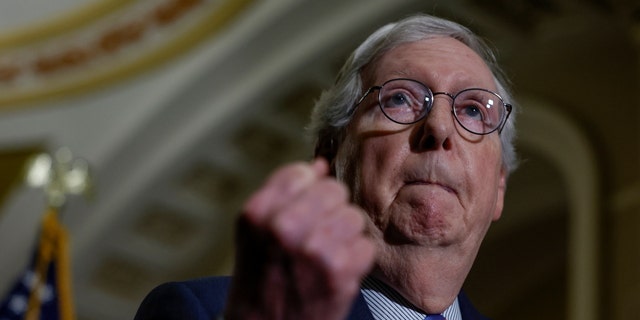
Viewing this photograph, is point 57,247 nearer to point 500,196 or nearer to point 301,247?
point 500,196

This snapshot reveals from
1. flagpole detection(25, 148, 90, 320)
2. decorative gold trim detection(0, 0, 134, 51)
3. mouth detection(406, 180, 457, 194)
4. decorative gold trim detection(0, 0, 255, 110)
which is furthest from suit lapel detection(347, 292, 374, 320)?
decorative gold trim detection(0, 0, 134, 51)

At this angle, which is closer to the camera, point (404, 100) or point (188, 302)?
point (188, 302)

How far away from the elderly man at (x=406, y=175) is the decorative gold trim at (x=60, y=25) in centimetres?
567

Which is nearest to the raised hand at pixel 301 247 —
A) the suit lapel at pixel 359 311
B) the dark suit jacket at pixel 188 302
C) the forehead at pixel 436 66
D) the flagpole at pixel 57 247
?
the dark suit jacket at pixel 188 302

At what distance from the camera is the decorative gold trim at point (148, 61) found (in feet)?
21.4

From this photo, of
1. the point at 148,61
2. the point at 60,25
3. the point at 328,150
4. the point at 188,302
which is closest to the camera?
the point at 188,302

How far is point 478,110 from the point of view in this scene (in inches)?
61.4

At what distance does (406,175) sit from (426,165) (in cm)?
4

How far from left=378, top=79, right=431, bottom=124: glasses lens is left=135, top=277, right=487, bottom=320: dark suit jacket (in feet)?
0.94

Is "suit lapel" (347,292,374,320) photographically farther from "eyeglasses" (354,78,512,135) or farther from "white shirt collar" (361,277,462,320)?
"eyeglasses" (354,78,512,135)

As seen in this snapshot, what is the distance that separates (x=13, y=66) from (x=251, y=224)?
684cm

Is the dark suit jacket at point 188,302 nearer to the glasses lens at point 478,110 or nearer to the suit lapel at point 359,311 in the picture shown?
the suit lapel at point 359,311

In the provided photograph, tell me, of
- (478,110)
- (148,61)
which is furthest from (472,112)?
(148,61)

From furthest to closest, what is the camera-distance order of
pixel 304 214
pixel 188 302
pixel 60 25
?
pixel 60 25 < pixel 188 302 < pixel 304 214
